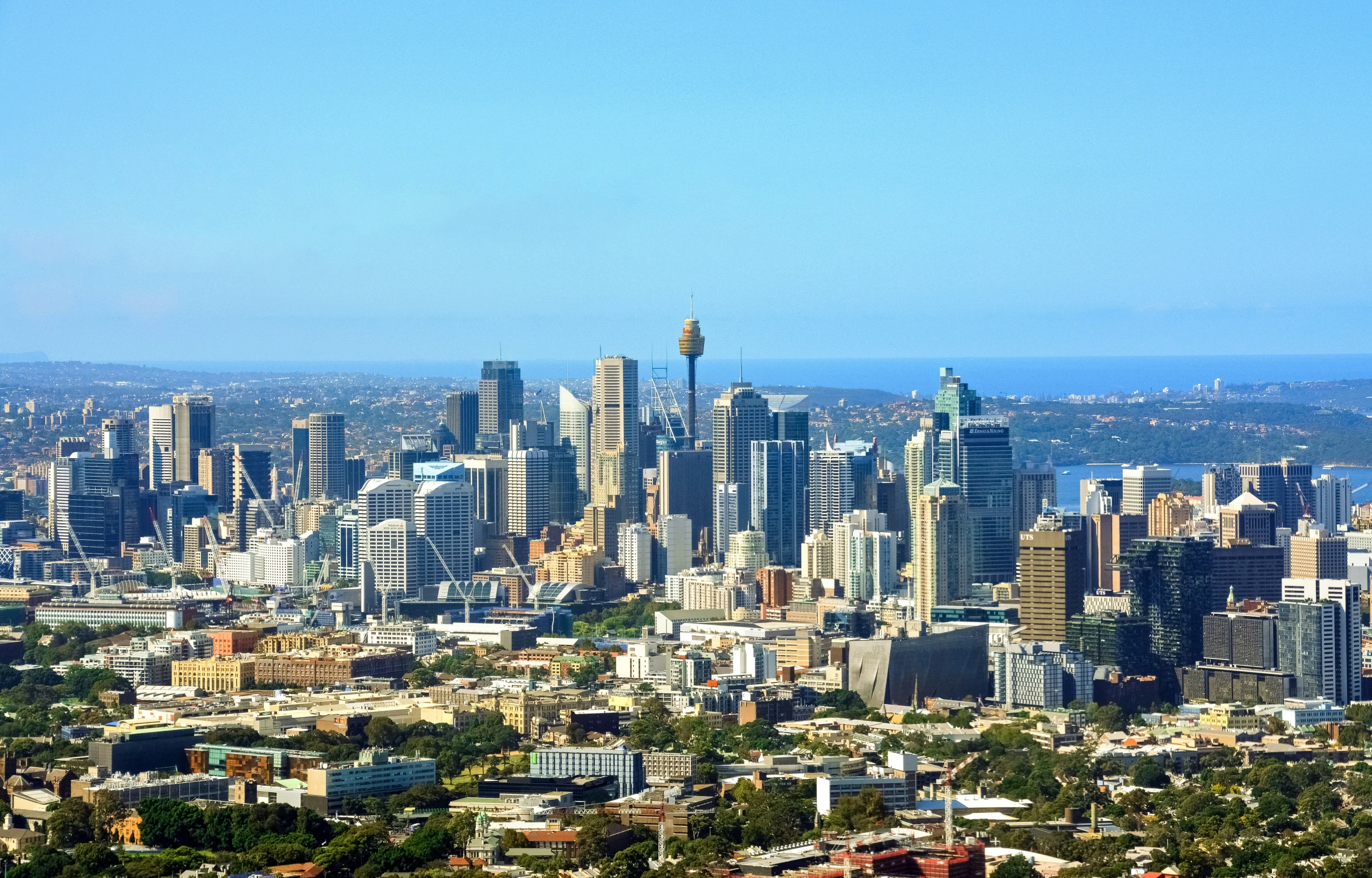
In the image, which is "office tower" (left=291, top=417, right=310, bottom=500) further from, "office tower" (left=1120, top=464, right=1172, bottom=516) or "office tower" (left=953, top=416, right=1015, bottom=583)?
"office tower" (left=1120, top=464, right=1172, bottom=516)

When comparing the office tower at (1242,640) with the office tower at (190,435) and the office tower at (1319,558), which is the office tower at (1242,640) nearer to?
the office tower at (1319,558)

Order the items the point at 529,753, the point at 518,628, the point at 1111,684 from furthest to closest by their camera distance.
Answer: the point at 518,628 < the point at 1111,684 < the point at 529,753

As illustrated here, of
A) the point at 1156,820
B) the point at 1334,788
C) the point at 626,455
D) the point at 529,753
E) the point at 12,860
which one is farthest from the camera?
the point at 626,455

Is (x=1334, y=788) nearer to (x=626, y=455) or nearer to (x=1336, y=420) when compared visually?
(x=626, y=455)

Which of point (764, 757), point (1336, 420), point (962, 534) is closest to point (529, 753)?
point (764, 757)

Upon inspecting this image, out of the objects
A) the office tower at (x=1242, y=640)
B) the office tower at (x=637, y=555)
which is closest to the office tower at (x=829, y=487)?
the office tower at (x=637, y=555)

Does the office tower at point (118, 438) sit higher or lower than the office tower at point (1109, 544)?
higher

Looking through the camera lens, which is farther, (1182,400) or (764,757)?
(1182,400)
